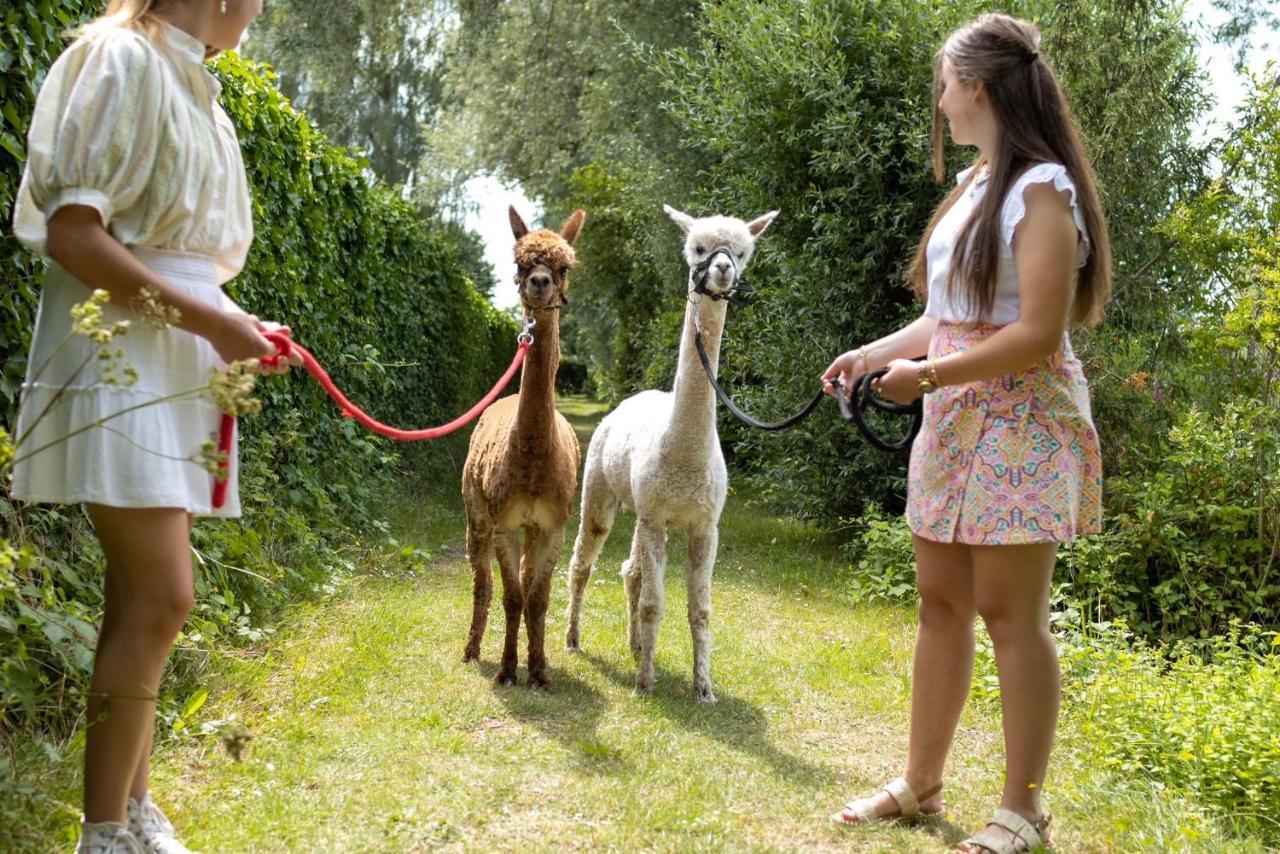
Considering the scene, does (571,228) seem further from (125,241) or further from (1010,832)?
(1010,832)

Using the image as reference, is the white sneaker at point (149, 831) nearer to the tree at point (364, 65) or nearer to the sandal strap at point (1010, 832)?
the sandal strap at point (1010, 832)

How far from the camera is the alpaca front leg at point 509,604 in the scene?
4828 mm

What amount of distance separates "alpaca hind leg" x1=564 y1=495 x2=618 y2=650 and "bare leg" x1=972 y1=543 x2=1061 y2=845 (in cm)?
310

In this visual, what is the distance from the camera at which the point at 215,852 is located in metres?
2.79

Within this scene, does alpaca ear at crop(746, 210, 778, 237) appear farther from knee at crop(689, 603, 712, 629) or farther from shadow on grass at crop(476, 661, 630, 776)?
shadow on grass at crop(476, 661, 630, 776)

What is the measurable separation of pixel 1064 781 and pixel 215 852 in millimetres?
2721

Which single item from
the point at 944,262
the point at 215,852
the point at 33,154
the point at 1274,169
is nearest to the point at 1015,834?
the point at 944,262

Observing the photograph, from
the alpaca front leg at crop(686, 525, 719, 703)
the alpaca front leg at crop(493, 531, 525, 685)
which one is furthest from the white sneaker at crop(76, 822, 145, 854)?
the alpaca front leg at crop(686, 525, 719, 703)

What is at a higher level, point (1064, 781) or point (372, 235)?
point (372, 235)

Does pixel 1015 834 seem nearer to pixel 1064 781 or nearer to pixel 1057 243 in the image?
pixel 1064 781

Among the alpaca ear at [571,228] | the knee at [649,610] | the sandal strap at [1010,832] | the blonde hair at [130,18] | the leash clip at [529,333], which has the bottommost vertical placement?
the sandal strap at [1010,832]

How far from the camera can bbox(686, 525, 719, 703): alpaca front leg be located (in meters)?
4.83

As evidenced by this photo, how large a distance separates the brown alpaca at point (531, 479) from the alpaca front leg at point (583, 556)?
2.14 feet

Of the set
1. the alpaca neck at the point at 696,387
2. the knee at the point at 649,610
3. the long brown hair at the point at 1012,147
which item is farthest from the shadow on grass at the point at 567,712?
the long brown hair at the point at 1012,147
